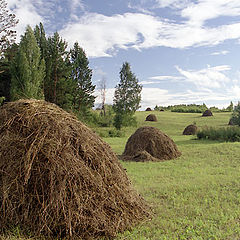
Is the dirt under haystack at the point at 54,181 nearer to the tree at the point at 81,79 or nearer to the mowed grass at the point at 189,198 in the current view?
the mowed grass at the point at 189,198

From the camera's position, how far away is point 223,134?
785 inches

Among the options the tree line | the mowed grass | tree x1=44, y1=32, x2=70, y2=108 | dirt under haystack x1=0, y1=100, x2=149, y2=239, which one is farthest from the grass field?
tree x1=44, y1=32, x2=70, y2=108


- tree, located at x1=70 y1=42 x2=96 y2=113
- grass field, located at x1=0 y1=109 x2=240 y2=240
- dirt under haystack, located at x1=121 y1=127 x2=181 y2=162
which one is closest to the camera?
grass field, located at x1=0 y1=109 x2=240 y2=240

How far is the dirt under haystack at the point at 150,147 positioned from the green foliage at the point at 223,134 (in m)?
8.27

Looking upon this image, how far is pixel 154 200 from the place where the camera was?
5.88 m

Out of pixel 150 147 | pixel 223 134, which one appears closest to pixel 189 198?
pixel 150 147

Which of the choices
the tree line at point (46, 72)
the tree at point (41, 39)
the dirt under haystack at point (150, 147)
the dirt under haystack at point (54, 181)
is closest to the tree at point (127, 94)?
the tree line at point (46, 72)

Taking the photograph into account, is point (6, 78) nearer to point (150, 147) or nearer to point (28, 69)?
point (28, 69)

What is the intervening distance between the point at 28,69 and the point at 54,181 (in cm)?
2317

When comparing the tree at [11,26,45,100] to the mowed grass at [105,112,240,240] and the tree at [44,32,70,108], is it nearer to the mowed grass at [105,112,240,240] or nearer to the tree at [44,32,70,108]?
the tree at [44,32,70,108]

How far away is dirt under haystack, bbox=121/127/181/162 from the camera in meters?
12.3

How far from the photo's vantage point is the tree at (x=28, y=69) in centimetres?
2361

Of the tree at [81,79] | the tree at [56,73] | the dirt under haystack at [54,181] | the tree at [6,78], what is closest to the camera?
the dirt under haystack at [54,181]

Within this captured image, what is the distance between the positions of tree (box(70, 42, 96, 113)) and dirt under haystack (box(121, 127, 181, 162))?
2302 centimetres
